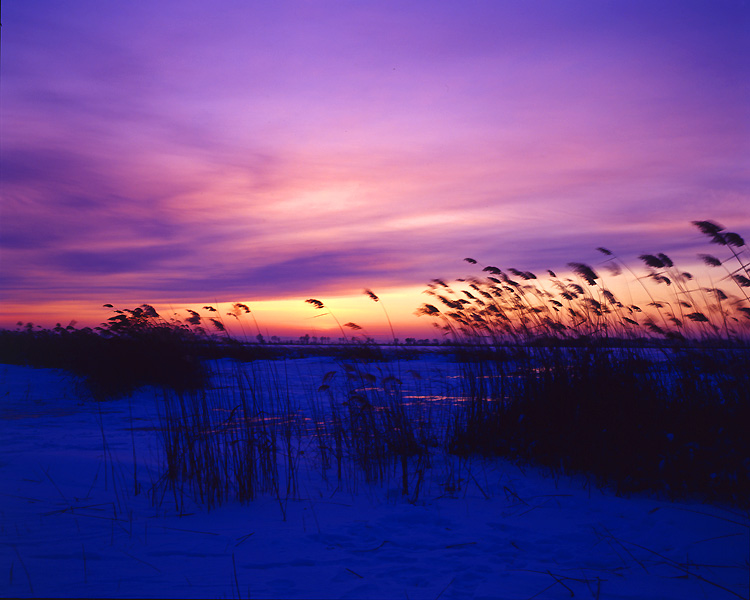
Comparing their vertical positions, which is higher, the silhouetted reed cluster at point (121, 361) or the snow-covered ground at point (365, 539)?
the silhouetted reed cluster at point (121, 361)

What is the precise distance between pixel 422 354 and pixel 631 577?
71.4ft

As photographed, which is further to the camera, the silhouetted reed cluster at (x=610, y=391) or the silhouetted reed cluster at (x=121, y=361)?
the silhouetted reed cluster at (x=121, y=361)

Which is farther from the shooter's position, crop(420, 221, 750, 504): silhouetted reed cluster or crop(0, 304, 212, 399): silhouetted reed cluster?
crop(0, 304, 212, 399): silhouetted reed cluster

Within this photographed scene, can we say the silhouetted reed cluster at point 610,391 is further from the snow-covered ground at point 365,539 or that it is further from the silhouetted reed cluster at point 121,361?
the silhouetted reed cluster at point 121,361

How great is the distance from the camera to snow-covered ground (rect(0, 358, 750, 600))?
3045 mm

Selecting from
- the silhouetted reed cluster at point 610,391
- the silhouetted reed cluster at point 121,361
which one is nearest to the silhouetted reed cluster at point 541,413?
the silhouetted reed cluster at point 610,391

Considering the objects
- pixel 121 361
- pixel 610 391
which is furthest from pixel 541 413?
pixel 121 361

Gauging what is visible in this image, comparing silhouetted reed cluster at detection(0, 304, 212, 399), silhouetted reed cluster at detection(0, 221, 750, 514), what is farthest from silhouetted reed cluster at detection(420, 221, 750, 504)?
silhouetted reed cluster at detection(0, 304, 212, 399)

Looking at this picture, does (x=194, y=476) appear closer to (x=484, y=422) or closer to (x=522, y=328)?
(x=484, y=422)

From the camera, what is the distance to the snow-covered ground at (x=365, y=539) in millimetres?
3045

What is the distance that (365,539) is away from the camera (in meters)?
3.83

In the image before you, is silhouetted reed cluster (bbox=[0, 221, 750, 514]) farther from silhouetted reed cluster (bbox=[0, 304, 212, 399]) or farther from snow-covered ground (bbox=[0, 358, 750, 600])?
silhouetted reed cluster (bbox=[0, 304, 212, 399])

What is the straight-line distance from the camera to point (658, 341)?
18.6 ft

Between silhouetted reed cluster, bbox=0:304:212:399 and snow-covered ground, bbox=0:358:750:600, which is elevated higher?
silhouetted reed cluster, bbox=0:304:212:399
